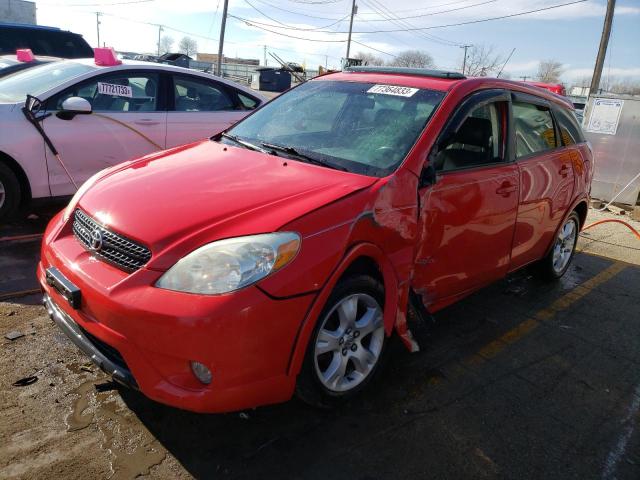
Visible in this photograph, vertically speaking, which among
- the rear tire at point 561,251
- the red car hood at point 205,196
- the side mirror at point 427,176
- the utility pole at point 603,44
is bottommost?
the rear tire at point 561,251

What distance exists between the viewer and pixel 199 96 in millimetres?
5871

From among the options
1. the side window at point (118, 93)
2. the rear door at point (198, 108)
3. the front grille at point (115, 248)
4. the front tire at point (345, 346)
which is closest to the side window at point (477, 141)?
the front tire at point (345, 346)

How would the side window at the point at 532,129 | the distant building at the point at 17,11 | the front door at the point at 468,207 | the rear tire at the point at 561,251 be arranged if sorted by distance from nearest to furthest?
the front door at the point at 468,207 → the side window at the point at 532,129 → the rear tire at the point at 561,251 → the distant building at the point at 17,11

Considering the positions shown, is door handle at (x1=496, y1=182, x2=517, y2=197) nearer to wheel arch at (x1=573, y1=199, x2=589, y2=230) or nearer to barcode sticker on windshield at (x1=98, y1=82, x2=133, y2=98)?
wheel arch at (x1=573, y1=199, x2=589, y2=230)

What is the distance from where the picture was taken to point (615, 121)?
9.30 metres

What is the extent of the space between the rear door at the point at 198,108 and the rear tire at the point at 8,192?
1.55 metres

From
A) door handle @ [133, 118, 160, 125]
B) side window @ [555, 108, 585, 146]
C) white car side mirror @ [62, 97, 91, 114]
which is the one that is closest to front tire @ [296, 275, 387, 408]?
side window @ [555, 108, 585, 146]

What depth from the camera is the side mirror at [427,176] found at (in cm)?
285

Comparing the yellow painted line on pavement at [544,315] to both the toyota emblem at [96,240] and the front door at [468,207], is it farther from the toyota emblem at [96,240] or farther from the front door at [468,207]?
the toyota emblem at [96,240]

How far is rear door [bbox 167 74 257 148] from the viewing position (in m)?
5.62

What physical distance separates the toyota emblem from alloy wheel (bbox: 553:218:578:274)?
3935 mm

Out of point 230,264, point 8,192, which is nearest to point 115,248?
point 230,264

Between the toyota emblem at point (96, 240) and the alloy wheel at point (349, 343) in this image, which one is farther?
the alloy wheel at point (349, 343)

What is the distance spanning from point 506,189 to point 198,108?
3.77m
